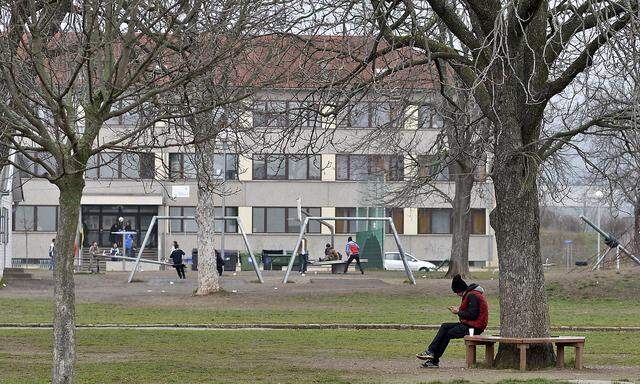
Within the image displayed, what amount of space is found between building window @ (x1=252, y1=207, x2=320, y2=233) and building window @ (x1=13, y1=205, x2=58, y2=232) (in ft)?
39.9

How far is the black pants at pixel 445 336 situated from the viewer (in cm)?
1877

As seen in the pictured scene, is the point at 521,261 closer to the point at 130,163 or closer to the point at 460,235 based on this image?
the point at 130,163

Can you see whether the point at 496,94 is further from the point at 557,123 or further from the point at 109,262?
the point at 109,262

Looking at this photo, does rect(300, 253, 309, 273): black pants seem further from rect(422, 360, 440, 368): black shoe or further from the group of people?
rect(422, 360, 440, 368): black shoe

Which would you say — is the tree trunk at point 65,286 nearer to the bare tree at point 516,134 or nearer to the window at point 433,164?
the bare tree at point 516,134

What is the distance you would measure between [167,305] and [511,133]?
19.5m

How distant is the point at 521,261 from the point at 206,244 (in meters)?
20.5

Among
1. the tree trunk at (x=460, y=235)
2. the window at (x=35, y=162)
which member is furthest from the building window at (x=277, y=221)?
the window at (x=35, y=162)

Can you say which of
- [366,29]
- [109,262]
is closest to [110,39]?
[366,29]

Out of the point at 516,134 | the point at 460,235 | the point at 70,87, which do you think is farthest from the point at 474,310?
the point at 460,235

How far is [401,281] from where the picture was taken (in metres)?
47.3

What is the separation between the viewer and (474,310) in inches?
750

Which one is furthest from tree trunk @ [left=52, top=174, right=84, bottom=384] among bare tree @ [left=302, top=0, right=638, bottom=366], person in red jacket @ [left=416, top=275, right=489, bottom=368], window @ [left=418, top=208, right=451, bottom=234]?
window @ [left=418, top=208, right=451, bottom=234]

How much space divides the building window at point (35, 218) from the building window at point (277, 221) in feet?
39.9
